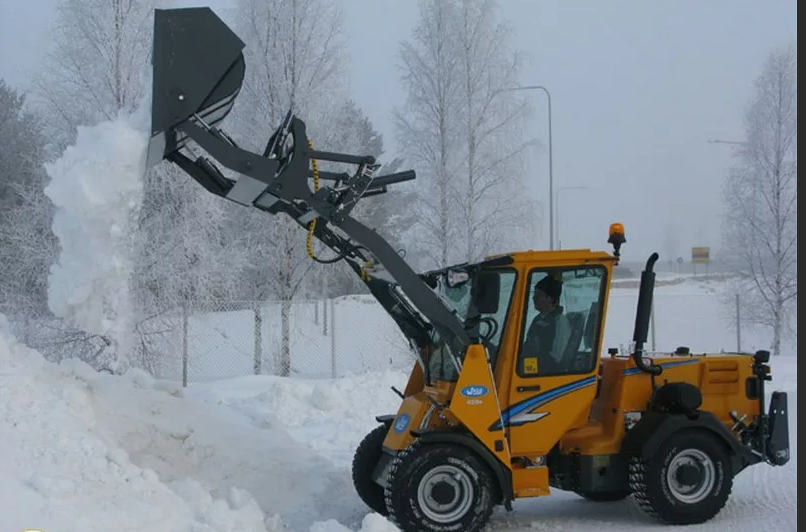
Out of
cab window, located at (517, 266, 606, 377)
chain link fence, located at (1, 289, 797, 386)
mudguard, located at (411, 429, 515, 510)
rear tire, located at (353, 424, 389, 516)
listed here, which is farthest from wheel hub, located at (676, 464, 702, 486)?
chain link fence, located at (1, 289, 797, 386)

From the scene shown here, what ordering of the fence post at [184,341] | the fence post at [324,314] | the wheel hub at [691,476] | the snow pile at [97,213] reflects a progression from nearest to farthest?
the snow pile at [97,213] → the wheel hub at [691,476] → the fence post at [184,341] → the fence post at [324,314]

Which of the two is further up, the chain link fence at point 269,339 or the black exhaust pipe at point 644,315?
the black exhaust pipe at point 644,315

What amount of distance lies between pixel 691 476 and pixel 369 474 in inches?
106

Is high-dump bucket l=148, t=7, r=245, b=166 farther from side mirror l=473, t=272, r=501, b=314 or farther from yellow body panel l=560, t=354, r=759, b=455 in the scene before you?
yellow body panel l=560, t=354, r=759, b=455

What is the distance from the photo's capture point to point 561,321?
7.36m

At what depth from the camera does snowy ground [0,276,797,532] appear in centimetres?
607

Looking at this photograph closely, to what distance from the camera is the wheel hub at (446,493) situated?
22.4 ft

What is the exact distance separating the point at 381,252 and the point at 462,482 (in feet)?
6.15

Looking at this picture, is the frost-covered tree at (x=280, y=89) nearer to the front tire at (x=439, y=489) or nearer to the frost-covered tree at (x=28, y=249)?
the frost-covered tree at (x=28, y=249)

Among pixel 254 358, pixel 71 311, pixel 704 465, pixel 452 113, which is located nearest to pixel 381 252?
pixel 71 311

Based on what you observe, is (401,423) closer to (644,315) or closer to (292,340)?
(644,315)

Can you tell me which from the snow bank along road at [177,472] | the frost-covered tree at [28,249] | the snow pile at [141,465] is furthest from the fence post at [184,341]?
the snow pile at [141,465]

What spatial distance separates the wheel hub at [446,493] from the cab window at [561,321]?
0.98 m

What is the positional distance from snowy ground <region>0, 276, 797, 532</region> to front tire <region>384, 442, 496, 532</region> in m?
0.42
